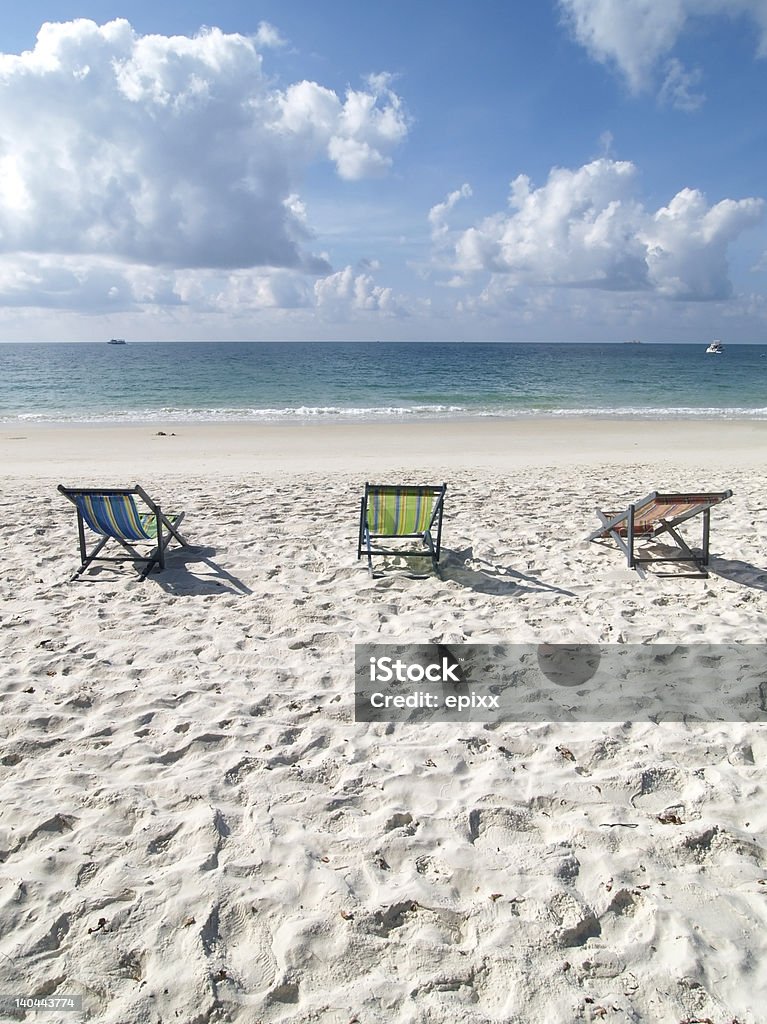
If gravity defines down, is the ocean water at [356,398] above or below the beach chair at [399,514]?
above

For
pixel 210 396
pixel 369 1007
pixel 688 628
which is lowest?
pixel 369 1007

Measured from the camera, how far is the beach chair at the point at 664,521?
5.56m

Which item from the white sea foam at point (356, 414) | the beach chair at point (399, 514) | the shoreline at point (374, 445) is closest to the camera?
the beach chair at point (399, 514)

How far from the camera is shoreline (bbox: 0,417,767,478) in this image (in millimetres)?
12680

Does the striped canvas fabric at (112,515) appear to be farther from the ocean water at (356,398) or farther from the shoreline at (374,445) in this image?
the ocean water at (356,398)

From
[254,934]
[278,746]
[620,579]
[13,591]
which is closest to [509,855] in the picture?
[254,934]

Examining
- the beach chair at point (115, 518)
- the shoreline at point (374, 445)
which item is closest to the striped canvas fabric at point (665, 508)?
the beach chair at point (115, 518)

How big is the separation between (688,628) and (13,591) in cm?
523

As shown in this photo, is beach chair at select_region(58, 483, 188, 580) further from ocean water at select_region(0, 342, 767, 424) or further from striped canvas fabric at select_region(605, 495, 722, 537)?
ocean water at select_region(0, 342, 767, 424)

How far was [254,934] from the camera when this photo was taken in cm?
228

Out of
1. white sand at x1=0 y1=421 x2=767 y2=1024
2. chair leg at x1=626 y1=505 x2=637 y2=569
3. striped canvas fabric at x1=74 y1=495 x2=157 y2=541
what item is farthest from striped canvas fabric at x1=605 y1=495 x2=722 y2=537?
striped canvas fabric at x1=74 y1=495 x2=157 y2=541

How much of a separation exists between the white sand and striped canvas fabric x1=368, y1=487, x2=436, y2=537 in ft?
1.77

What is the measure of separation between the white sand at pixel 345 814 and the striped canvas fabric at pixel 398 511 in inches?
21.2

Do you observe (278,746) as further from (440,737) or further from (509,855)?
(509,855)
